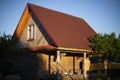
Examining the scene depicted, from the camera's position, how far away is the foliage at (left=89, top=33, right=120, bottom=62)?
2339 centimetres

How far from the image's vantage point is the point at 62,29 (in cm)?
2408

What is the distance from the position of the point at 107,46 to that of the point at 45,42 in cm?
593

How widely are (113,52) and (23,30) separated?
9115 mm

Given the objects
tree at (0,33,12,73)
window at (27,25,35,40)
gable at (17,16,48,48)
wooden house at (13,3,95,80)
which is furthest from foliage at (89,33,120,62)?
tree at (0,33,12,73)

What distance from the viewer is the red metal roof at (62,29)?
71.9 ft

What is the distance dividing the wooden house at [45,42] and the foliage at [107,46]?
907mm

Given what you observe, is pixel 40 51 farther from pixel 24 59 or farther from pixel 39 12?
pixel 39 12

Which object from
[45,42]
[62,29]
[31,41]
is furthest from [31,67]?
[62,29]

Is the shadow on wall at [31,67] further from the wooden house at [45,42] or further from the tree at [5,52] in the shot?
the tree at [5,52]

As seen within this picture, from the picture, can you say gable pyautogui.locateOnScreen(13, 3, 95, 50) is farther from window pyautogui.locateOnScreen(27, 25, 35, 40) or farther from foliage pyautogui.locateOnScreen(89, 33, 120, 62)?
foliage pyautogui.locateOnScreen(89, 33, 120, 62)

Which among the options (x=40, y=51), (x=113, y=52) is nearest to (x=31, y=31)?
(x=40, y=51)

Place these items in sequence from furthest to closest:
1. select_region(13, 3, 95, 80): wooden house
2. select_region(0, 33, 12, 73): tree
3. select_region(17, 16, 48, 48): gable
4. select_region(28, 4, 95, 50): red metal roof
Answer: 1. select_region(17, 16, 48, 48): gable
2. select_region(28, 4, 95, 50): red metal roof
3. select_region(13, 3, 95, 80): wooden house
4. select_region(0, 33, 12, 73): tree

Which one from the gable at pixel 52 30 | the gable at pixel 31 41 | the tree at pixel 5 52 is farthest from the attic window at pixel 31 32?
the tree at pixel 5 52

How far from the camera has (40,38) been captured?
22.7 meters
